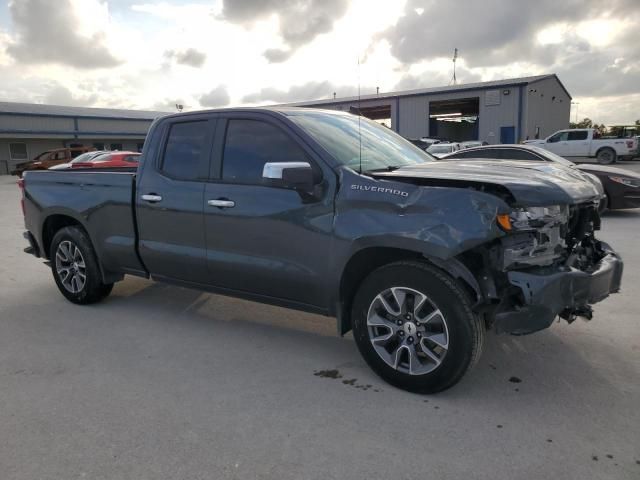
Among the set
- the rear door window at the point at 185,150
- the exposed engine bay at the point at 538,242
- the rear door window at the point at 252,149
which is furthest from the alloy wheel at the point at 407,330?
the rear door window at the point at 185,150

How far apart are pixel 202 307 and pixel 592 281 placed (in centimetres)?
363

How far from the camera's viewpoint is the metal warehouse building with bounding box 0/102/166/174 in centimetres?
3894

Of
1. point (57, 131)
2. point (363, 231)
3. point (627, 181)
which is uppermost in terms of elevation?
point (57, 131)

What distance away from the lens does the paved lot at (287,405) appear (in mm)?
2666

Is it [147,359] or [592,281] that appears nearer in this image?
[592,281]

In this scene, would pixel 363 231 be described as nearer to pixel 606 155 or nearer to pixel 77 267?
pixel 77 267

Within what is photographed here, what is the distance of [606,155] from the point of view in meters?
24.7

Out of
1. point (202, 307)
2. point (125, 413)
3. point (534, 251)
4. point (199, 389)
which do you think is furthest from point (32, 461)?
point (534, 251)

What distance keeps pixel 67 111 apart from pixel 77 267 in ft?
151

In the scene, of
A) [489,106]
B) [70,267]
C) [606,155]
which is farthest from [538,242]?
[489,106]

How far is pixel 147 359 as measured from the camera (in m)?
4.04

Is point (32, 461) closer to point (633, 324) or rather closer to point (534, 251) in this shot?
point (534, 251)

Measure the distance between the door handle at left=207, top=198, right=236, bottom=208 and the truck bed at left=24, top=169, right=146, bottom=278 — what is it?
104 centimetres

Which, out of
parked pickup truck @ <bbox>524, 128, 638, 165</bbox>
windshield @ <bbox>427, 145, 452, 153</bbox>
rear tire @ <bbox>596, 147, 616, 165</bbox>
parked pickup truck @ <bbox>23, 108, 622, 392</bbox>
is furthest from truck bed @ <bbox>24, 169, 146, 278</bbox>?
rear tire @ <bbox>596, 147, 616, 165</bbox>
